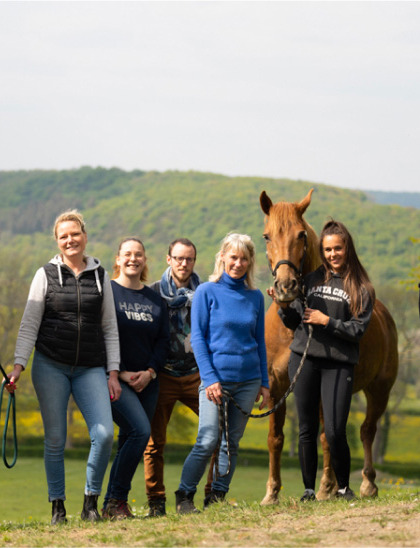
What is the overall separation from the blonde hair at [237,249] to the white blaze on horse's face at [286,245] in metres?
0.25

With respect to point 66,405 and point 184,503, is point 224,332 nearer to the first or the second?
point 66,405

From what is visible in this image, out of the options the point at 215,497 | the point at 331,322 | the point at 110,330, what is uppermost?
the point at 331,322

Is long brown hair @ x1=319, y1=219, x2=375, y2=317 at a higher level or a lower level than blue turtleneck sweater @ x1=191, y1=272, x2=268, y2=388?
higher

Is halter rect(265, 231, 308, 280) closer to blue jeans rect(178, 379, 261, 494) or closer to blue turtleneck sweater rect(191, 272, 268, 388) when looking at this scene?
blue turtleneck sweater rect(191, 272, 268, 388)

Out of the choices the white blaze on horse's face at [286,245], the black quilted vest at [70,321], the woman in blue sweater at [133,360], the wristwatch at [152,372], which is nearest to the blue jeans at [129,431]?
the woman in blue sweater at [133,360]

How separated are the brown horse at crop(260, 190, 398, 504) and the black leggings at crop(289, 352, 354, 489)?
0.67 m

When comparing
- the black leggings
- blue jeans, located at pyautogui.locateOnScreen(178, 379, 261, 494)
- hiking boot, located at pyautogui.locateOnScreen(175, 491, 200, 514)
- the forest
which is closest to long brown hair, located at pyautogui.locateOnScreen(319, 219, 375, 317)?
the black leggings

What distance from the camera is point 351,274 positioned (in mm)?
6836

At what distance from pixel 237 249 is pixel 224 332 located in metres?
0.69

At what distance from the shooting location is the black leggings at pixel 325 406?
6671 millimetres

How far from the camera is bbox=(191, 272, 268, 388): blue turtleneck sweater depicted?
21.1ft

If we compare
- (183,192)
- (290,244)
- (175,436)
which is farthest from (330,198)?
(290,244)

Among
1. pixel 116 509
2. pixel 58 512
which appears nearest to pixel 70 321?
pixel 58 512

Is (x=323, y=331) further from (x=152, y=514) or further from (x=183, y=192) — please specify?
(x=183, y=192)
